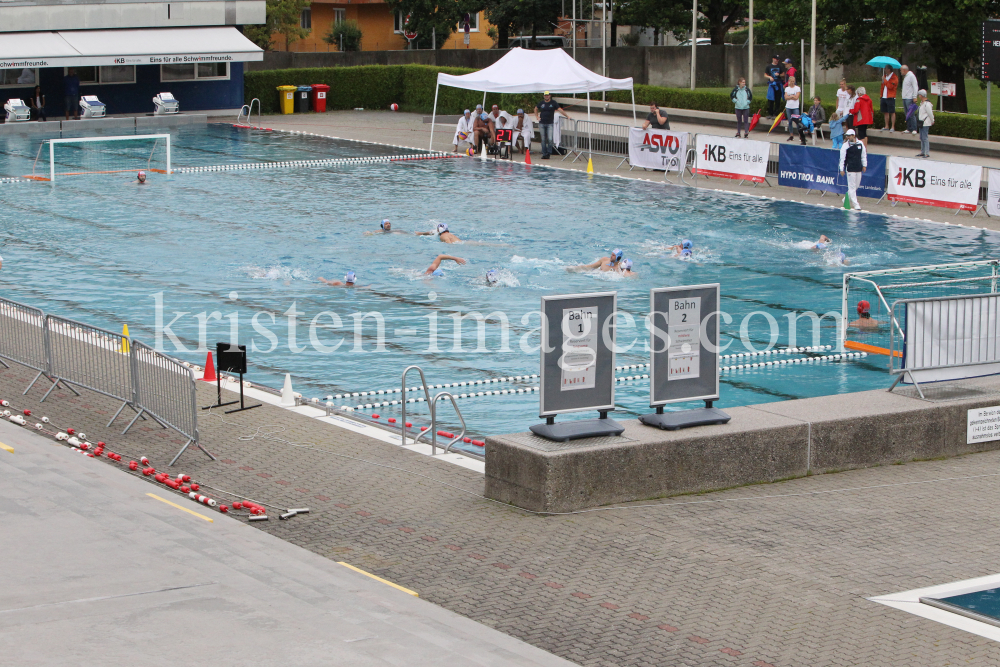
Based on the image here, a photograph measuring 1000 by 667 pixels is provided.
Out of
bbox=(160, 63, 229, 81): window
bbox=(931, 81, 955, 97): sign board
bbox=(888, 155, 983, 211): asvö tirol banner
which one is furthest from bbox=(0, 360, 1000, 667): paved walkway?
bbox=(160, 63, 229, 81): window

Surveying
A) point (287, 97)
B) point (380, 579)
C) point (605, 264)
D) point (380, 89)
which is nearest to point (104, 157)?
point (287, 97)

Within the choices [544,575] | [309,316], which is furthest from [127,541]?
[309,316]

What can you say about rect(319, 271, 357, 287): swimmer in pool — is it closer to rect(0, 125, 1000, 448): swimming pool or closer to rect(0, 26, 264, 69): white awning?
rect(0, 125, 1000, 448): swimming pool

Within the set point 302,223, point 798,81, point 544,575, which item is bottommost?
point 544,575

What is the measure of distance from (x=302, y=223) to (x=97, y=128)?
2051 cm

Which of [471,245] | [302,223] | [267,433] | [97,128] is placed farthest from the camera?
[97,128]

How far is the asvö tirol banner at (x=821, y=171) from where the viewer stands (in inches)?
1092

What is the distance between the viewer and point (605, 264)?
2042 centimetres

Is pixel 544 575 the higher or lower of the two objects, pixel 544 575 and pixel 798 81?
the lower

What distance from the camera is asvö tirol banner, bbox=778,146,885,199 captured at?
27.7m

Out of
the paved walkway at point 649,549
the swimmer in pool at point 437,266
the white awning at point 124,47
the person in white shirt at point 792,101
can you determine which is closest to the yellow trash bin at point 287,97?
the white awning at point 124,47

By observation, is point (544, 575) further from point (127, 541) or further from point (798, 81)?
point (798, 81)

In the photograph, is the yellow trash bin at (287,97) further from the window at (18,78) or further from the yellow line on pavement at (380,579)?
the yellow line on pavement at (380,579)

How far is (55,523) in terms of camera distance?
8.88 m
